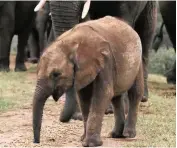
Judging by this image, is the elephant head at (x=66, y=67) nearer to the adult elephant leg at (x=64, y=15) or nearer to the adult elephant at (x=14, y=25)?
the adult elephant leg at (x=64, y=15)

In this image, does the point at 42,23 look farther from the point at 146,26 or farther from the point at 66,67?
the point at 66,67

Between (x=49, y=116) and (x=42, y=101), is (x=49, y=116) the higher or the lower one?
the lower one

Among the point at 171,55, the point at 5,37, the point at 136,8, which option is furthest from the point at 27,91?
the point at 171,55

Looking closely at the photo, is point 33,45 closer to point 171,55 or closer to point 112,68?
point 171,55

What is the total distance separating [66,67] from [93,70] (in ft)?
0.66

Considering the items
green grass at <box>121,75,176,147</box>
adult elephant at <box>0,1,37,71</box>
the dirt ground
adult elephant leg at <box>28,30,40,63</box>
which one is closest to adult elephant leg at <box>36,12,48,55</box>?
adult elephant at <box>0,1,37,71</box>

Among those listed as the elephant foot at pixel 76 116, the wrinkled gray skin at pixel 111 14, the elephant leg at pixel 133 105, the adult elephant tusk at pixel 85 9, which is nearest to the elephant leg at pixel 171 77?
the wrinkled gray skin at pixel 111 14

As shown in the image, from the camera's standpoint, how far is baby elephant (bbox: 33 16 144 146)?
Answer: 3982mm

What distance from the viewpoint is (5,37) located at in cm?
1018

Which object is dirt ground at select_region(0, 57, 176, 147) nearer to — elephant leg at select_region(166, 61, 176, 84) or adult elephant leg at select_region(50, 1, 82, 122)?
adult elephant leg at select_region(50, 1, 82, 122)

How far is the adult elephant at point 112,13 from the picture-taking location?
5.27 m

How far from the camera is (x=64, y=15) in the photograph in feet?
17.3

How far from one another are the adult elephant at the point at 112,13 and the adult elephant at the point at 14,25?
321cm

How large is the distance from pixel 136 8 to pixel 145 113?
105 cm
